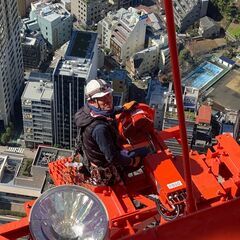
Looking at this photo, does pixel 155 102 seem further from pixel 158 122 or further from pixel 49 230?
pixel 49 230

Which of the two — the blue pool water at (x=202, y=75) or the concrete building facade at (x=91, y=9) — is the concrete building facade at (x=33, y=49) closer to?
the concrete building facade at (x=91, y=9)

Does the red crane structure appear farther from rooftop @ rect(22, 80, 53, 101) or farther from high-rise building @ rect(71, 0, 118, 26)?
high-rise building @ rect(71, 0, 118, 26)

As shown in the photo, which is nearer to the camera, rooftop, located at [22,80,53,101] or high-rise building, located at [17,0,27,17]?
rooftop, located at [22,80,53,101]

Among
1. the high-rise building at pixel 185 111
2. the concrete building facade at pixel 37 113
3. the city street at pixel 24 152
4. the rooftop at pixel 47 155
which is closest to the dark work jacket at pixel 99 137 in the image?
the rooftop at pixel 47 155

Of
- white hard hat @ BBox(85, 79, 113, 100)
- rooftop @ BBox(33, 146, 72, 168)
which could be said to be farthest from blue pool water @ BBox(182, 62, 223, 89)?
white hard hat @ BBox(85, 79, 113, 100)

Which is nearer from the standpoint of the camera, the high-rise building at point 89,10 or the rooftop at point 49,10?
the rooftop at point 49,10

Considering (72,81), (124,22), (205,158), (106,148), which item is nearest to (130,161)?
(106,148)

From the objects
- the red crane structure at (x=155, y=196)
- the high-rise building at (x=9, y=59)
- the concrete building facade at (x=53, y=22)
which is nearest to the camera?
the red crane structure at (x=155, y=196)
